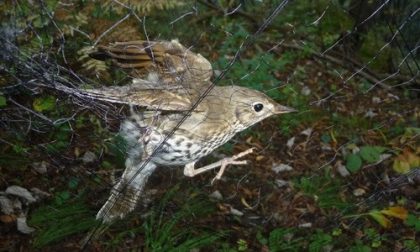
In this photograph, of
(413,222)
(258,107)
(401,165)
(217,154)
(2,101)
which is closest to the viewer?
(258,107)

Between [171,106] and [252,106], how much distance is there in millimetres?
496

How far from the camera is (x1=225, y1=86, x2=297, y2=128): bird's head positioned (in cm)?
297

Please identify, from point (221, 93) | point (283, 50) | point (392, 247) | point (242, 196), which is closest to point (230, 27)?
point (283, 50)

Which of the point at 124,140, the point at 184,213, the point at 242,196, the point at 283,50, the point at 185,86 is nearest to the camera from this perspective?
the point at 185,86

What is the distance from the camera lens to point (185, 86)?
2.78 m

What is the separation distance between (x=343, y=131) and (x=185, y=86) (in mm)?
2442

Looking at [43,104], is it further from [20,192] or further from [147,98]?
[147,98]

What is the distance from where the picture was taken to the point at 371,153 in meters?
4.42

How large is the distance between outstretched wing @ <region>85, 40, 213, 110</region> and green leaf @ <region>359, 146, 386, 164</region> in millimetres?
1959

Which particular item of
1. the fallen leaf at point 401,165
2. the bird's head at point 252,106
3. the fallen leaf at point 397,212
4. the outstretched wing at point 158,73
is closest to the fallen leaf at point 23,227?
the outstretched wing at point 158,73

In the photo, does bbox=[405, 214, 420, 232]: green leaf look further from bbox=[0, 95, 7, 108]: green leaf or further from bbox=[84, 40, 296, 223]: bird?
bbox=[0, 95, 7, 108]: green leaf

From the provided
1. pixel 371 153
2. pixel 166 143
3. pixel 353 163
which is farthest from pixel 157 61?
pixel 371 153

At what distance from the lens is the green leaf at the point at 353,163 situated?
436 centimetres

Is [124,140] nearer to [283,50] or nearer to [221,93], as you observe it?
→ [221,93]
